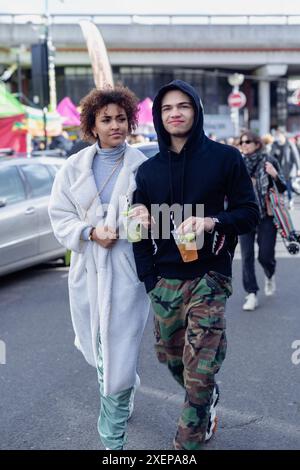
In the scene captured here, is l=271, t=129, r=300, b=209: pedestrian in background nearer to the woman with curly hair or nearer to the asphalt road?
the asphalt road

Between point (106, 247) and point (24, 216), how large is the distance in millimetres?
4750

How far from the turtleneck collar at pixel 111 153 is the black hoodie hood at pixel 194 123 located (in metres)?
0.25

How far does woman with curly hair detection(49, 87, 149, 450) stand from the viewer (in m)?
3.01

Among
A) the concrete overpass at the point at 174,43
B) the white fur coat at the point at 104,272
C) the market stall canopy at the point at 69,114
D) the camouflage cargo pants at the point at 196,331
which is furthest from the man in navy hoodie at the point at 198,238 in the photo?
the concrete overpass at the point at 174,43

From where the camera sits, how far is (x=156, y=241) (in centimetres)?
299

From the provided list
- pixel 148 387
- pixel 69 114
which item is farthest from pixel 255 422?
pixel 69 114

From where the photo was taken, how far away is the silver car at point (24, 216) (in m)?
7.29

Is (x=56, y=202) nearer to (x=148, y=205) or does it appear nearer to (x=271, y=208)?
(x=148, y=205)

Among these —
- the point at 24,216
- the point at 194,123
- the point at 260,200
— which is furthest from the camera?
the point at 24,216

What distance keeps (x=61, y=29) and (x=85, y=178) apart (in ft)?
102

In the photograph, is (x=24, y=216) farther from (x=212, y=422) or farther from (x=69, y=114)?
(x=69, y=114)

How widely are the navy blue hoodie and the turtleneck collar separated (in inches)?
9.1

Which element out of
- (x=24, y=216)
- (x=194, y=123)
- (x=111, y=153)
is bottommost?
(x=24, y=216)

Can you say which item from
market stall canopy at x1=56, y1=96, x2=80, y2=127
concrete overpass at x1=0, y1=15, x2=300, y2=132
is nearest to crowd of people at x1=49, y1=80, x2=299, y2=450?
market stall canopy at x1=56, y1=96, x2=80, y2=127
